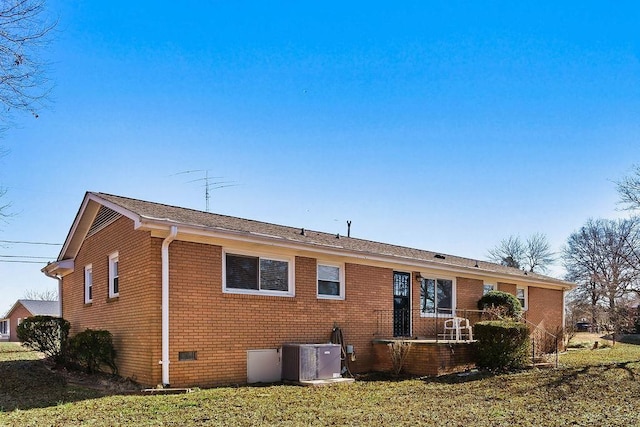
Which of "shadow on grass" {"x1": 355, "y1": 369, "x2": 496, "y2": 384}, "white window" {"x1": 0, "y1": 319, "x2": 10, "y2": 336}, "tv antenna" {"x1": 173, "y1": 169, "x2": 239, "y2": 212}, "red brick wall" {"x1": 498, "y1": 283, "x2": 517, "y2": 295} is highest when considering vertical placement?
"tv antenna" {"x1": 173, "y1": 169, "x2": 239, "y2": 212}

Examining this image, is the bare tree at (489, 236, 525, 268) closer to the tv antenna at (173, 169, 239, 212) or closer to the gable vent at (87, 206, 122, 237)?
the tv antenna at (173, 169, 239, 212)

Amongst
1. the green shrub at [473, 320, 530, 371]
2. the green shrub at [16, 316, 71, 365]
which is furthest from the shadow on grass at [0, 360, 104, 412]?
the green shrub at [473, 320, 530, 371]

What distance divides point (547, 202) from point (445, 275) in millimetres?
6765

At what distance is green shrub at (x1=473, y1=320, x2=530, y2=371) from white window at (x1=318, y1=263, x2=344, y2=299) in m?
3.83

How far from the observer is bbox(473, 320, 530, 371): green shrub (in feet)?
44.4

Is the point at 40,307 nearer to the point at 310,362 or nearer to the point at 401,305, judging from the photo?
the point at 401,305

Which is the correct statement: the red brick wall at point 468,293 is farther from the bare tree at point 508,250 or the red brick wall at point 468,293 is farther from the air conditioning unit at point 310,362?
the bare tree at point 508,250

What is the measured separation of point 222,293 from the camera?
11.8m

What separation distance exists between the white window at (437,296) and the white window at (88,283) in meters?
9.84

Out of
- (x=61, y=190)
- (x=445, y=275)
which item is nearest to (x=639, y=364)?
(x=445, y=275)

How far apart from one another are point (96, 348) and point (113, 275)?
190 cm

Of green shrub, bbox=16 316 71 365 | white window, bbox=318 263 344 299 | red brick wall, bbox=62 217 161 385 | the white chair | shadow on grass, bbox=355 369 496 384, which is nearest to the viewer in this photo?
red brick wall, bbox=62 217 161 385

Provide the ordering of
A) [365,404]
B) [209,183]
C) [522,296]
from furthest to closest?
[522,296]
[209,183]
[365,404]

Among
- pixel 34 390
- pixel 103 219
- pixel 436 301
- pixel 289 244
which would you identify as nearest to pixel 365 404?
pixel 289 244
